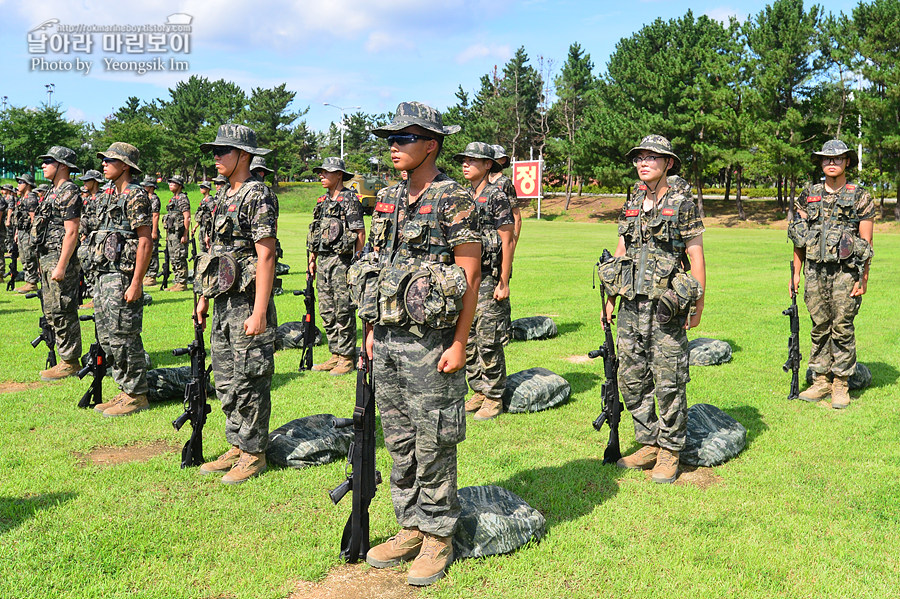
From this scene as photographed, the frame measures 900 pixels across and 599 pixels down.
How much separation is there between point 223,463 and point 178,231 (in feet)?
41.3

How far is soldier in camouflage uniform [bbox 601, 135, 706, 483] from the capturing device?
5211 mm

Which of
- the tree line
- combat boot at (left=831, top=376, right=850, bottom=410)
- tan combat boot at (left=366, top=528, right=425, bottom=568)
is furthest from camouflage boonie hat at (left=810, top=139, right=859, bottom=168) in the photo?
the tree line

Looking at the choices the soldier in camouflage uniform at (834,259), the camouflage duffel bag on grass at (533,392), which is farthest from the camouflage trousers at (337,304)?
the soldier in camouflage uniform at (834,259)

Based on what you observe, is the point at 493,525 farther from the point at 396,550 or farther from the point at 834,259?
the point at 834,259

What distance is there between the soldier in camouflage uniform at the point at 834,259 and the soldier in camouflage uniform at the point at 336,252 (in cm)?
539

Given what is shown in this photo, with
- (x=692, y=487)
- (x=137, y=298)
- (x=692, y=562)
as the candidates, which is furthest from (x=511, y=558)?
(x=137, y=298)

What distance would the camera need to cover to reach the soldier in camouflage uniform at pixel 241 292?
5332 mm

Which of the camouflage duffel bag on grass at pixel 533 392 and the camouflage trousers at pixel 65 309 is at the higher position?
the camouflage trousers at pixel 65 309

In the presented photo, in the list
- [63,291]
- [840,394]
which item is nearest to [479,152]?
[840,394]

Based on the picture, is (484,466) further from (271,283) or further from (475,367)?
(271,283)

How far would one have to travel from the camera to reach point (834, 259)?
7242mm

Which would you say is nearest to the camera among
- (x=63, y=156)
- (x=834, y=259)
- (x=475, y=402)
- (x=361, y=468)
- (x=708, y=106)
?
(x=361, y=468)

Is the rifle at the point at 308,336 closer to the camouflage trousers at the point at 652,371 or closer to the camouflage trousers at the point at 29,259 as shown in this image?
the camouflage trousers at the point at 652,371

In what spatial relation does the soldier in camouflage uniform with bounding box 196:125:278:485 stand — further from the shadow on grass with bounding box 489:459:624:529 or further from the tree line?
the tree line
